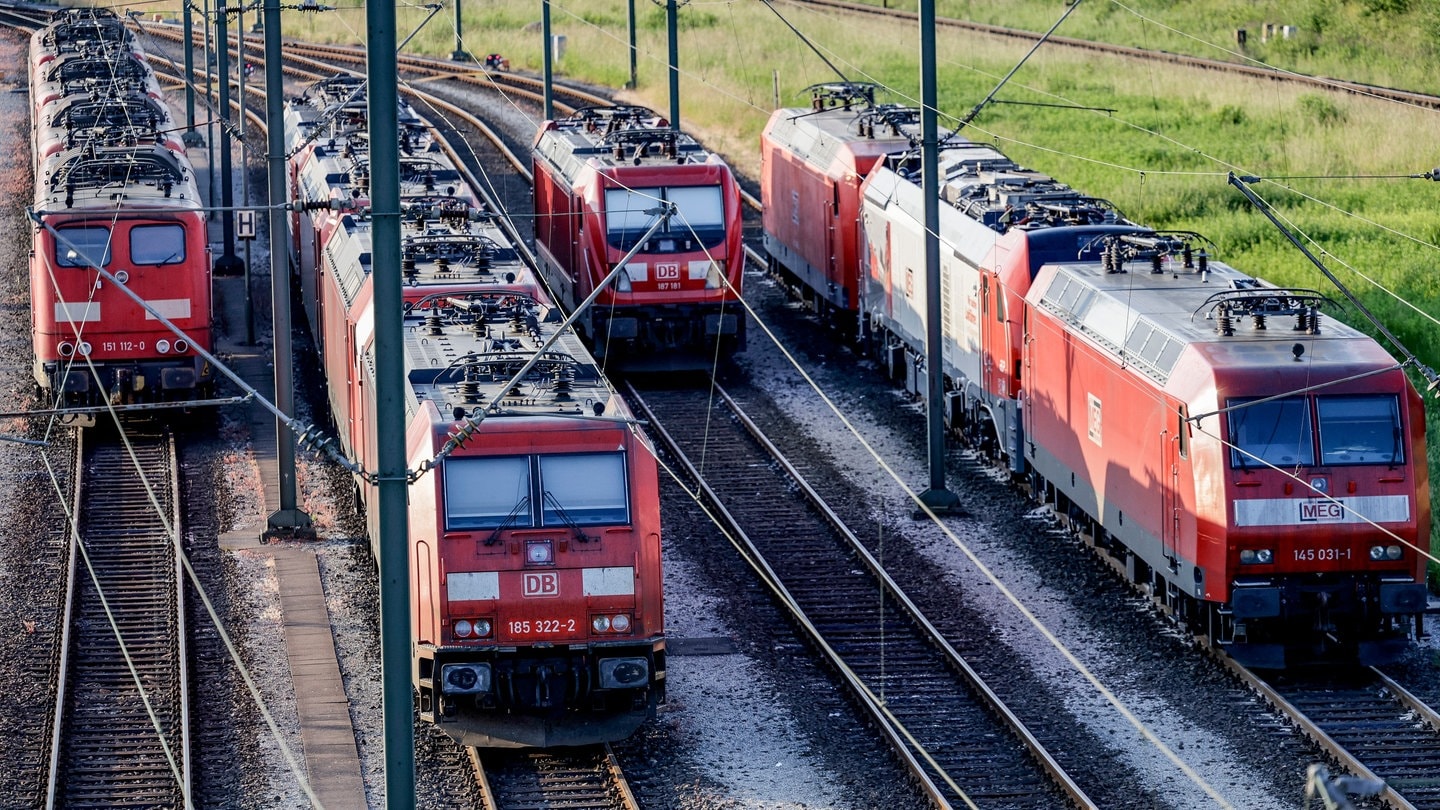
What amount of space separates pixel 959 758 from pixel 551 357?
5199 mm

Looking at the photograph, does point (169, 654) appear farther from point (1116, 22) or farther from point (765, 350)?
point (1116, 22)

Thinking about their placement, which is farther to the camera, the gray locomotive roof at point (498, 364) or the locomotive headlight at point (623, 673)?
the gray locomotive roof at point (498, 364)

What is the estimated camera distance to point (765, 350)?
35.3 m

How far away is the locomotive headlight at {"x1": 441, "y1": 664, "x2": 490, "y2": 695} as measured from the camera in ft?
59.0

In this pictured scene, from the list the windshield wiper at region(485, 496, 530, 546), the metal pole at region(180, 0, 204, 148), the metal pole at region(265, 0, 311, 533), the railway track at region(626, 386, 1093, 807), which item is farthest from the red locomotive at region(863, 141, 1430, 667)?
the metal pole at region(180, 0, 204, 148)

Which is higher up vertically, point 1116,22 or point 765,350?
point 1116,22

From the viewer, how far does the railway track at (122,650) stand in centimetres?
1858

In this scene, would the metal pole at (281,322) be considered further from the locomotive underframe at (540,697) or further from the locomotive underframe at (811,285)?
the locomotive underframe at (811,285)

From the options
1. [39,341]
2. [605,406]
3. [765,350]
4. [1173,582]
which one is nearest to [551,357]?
[605,406]

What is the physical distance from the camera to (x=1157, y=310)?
73.1 feet

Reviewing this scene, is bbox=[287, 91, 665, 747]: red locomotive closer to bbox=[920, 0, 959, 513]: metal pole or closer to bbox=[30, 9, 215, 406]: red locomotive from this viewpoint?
bbox=[920, 0, 959, 513]: metal pole

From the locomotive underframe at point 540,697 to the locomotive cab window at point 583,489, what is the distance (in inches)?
42.5

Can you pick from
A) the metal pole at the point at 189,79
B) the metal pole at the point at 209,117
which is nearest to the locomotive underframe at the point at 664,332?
the metal pole at the point at 209,117

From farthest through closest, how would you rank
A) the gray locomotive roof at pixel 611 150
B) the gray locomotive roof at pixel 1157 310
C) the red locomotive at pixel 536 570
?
the gray locomotive roof at pixel 611 150
the gray locomotive roof at pixel 1157 310
the red locomotive at pixel 536 570
